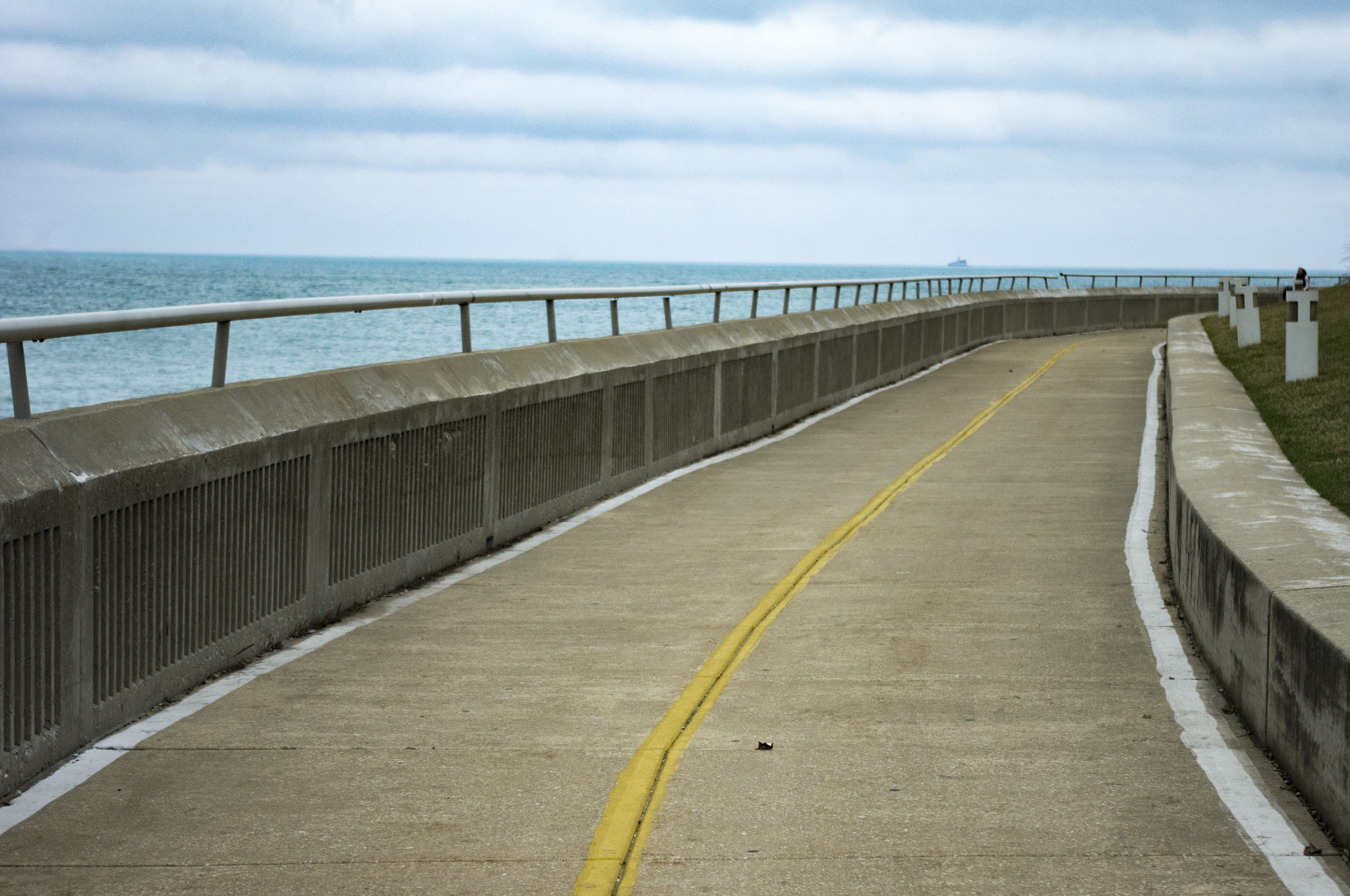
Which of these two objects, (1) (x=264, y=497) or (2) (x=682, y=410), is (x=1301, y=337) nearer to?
(2) (x=682, y=410)

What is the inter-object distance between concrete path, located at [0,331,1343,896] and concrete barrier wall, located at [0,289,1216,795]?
38cm

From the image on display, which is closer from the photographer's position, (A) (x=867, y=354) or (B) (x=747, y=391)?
(B) (x=747, y=391)

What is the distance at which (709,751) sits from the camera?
707cm

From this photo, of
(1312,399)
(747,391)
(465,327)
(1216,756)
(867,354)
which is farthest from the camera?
(867,354)

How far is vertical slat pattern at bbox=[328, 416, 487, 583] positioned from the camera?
10062mm

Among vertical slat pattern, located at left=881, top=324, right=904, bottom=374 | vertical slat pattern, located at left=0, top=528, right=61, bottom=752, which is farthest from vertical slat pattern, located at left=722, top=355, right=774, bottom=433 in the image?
vertical slat pattern, located at left=0, top=528, right=61, bottom=752

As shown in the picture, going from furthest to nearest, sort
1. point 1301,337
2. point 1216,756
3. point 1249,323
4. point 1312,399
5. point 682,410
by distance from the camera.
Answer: point 1249,323 < point 1301,337 < point 1312,399 < point 682,410 < point 1216,756

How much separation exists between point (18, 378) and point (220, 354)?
7.10ft

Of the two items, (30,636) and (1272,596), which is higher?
(1272,596)

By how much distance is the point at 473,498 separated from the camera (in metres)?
12.2

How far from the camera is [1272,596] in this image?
688 cm

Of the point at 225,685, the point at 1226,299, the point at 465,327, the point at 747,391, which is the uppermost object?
the point at 1226,299

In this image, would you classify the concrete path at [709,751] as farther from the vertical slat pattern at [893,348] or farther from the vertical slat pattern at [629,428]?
the vertical slat pattern at [893,348]

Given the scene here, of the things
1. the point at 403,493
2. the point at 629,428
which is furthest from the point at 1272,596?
the point at 629,428
